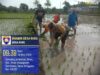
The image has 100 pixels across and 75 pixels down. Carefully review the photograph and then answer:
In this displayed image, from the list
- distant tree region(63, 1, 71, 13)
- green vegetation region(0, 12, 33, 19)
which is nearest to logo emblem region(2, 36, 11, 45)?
green vegetation region(0, 12, 33, 19)

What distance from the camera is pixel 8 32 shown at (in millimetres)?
9211

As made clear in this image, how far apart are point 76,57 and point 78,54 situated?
0.06 m

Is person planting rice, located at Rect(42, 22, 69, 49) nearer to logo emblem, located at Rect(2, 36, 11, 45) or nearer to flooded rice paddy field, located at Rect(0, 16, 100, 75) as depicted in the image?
flooded rice paddy field, located at Rect(0, 16, 100, 75)

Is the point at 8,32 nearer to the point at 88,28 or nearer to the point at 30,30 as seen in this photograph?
the point at 30,30

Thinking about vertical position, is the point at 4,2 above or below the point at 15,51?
above

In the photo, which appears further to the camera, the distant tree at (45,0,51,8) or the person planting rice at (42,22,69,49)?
the person planting rice at (42,22,69,49)

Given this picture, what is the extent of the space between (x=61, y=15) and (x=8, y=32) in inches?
29.7

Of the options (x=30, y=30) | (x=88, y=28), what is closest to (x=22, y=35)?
(x=30, y=30)

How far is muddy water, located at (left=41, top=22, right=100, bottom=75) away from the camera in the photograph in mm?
9477

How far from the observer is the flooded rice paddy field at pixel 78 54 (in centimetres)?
936

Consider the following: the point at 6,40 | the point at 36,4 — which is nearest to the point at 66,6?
the point at 36,4

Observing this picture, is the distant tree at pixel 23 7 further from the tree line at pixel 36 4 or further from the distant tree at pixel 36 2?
the distant tree at pixel 36 2

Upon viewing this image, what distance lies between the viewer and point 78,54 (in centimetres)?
956

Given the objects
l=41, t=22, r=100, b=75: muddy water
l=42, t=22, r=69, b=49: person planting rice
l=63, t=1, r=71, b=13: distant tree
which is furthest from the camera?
l=41, t=22, r=100, b=75: muddy water
